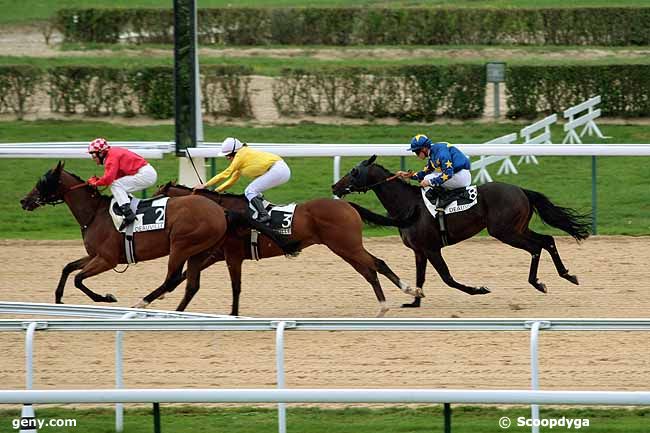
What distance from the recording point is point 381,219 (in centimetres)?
963

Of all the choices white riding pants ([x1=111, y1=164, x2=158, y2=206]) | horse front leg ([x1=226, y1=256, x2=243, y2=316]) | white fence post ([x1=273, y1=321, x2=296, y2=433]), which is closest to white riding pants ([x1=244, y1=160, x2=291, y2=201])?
horse front leg ([x1=226, y1=256, x2=243, y2=316])

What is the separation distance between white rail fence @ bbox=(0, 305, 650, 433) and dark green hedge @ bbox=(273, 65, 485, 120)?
11.0 metres

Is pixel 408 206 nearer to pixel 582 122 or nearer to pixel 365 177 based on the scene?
pixel 365 177

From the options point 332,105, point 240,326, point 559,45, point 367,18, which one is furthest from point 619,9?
point 240,326

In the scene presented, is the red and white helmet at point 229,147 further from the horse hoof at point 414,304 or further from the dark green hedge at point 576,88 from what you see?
the dark green hedge at point 576,88

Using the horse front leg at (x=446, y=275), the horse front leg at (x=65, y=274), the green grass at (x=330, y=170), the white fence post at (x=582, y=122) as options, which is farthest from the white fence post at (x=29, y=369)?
the white fence post at (x=582, y=122)

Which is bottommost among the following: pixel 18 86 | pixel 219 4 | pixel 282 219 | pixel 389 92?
pixel 282 219

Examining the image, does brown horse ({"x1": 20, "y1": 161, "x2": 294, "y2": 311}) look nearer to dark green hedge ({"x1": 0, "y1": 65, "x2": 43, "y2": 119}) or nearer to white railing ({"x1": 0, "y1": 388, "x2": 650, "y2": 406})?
white railing ({"x1": 0, "y1": 388, "x2": 650, "y2": 406})

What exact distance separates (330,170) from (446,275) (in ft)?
17.4

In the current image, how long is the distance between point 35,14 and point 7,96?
20.7 feet

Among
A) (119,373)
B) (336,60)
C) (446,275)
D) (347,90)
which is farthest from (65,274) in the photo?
(336,60)

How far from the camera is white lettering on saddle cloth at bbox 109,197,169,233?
366 inches

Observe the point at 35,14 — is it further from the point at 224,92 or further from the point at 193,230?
the point at 193,230

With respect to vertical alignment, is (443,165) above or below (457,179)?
above
